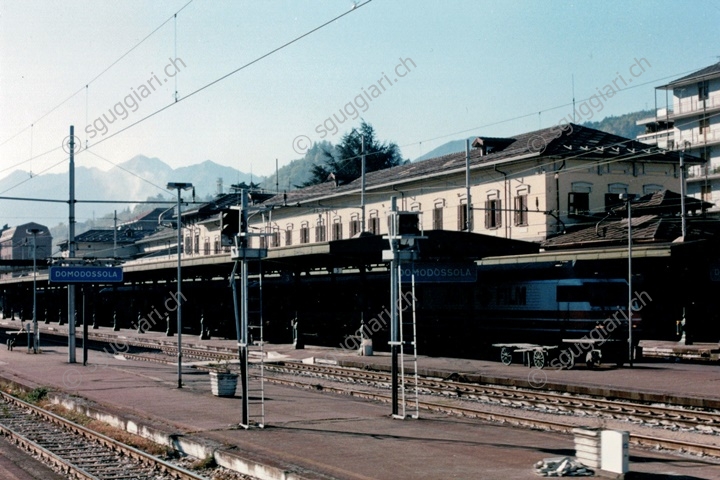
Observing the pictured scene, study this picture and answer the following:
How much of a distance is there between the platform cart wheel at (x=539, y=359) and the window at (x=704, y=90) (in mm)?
52990

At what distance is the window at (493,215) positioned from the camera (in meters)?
47.4

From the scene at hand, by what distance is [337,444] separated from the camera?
1388 cm

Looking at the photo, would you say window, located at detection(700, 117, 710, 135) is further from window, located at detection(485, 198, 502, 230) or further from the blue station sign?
the blue station sign

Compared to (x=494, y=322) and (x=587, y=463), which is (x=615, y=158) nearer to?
(x=494, y=322)

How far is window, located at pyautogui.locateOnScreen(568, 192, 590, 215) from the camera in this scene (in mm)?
45500

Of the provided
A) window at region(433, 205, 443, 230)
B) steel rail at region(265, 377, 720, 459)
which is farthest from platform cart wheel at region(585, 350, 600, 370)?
window at region(433, 205, 443, 230)

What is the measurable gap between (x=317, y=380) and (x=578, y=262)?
955 centimetres

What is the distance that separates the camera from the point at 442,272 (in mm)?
30484

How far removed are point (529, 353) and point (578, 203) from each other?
745 inches

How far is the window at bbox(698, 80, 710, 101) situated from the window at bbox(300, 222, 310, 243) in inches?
1387

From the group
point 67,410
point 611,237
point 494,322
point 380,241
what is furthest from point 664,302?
point 67,410

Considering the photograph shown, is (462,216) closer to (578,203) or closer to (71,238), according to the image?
(578,203)

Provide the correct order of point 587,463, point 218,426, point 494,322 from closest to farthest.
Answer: point 587,463, point 218,426, point 494,322

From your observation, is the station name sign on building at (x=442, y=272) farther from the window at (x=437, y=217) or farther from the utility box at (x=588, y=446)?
the window at (x=437, y=217)
